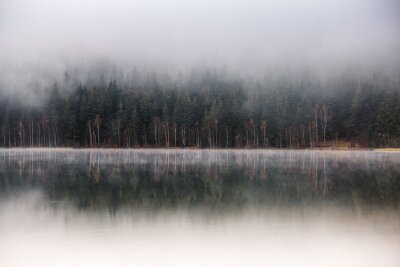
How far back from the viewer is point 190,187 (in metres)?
23.9

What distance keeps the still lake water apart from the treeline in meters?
68.0

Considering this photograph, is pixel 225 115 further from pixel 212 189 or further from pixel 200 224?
pixel 200 224

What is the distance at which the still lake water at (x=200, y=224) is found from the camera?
11344mm

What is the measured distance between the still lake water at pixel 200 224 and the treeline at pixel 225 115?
2676 inches

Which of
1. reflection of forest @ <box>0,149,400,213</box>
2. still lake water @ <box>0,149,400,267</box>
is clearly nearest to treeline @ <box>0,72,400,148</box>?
reflection of forest @ <box>0,149,400,213</box>

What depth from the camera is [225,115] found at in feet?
339

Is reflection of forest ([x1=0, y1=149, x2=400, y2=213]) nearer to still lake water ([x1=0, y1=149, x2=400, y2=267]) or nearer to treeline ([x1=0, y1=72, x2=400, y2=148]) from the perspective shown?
still lake water ([x1=0, y1=149, x2=400, y2=267])

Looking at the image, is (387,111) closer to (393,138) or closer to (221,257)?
(393,138)

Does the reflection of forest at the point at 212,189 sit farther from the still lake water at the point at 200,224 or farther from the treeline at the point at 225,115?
the treeline at the point at 225,115

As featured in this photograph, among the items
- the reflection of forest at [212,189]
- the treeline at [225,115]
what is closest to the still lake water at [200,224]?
the reflection of forest at [212,189]

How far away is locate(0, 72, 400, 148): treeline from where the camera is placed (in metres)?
92.5

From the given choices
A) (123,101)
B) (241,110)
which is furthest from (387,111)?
(123,101)

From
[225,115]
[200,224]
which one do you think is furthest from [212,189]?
[225,115]

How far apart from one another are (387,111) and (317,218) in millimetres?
74535
